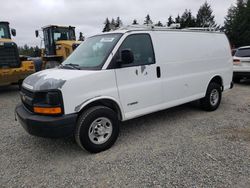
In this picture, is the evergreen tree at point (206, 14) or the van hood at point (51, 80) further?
the evergreen tree at point (206, 14)

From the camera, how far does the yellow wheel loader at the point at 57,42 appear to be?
12070 mm

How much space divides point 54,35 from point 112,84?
9694mm

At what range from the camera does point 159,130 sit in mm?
5230

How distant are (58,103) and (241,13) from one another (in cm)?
5614

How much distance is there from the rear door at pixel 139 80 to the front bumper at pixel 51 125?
1.10 meters

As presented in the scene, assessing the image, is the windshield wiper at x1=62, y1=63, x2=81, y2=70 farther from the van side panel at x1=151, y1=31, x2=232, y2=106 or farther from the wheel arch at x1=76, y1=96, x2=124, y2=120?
the van side panel at x1=151, y1=31, x2=232, y2=106

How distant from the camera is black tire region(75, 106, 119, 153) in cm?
397

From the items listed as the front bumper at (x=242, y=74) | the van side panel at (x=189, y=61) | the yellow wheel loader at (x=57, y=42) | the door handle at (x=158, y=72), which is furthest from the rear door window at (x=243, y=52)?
the yellow wheel loader at (x=57, y=42)

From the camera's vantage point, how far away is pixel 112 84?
429 centimetres

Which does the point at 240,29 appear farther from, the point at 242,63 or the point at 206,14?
the point at 242,63

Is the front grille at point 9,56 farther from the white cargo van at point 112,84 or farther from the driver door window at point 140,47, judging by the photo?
the driver door window at point 140,47

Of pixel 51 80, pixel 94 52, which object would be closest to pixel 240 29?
pixel 94 52

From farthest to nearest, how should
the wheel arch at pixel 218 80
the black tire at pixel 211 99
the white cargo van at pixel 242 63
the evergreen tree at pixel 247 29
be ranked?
1. the evergreen tree at pixel 247 29
2. the white cargo van at pixel 242 63
3. the wheel arch at pixel 218 80
4. the black tire at pixel 211 99

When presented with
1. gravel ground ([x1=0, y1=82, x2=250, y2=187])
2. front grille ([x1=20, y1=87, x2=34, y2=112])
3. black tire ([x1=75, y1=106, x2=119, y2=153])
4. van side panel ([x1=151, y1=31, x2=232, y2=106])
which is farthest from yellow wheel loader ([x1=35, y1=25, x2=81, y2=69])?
black tire ([x1=75, y1=106, x2=119, y2=153])
